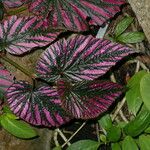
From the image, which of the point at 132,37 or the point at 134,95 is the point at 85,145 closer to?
the point at 134,95

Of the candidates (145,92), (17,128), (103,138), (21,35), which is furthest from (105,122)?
(21,35)

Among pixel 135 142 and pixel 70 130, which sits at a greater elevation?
pixel 135 142

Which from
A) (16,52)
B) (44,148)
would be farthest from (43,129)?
(16,52)

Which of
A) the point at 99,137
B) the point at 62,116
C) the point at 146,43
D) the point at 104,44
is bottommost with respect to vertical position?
the point at 99,137

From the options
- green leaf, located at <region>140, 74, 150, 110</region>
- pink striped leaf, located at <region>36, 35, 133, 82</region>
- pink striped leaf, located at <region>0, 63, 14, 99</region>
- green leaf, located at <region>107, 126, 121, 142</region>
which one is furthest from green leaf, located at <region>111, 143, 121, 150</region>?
pink striped leaf, located at <region>0, 63, 14, 99</region>

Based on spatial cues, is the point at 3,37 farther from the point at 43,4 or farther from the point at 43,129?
the point at 43,129

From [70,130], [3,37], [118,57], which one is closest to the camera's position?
[118,57]

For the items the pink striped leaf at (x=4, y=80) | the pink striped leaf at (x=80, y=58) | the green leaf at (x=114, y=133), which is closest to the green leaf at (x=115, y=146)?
the green leaf at (x=114, y=133)

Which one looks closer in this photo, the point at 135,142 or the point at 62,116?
the point at 62,116
